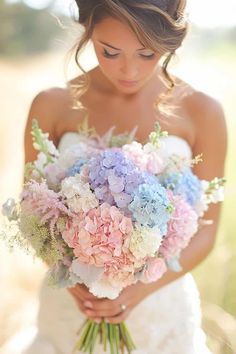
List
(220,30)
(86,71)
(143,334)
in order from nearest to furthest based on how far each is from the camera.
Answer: (143,334) → (86,71) → (220,30)

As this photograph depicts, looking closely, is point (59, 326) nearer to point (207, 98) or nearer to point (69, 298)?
point (69, 298)

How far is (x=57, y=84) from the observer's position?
6.43m

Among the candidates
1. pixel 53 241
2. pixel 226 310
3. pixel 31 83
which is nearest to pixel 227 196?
pixel 226 310

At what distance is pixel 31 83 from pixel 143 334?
7862 mm

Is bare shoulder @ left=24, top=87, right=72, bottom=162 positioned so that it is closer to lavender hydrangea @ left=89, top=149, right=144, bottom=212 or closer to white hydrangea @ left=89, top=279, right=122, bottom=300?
lavender hydrangea @ left=89, top=149, right=144, bottom=212

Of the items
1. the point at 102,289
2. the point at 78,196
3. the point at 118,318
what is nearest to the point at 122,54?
the point at 78,196

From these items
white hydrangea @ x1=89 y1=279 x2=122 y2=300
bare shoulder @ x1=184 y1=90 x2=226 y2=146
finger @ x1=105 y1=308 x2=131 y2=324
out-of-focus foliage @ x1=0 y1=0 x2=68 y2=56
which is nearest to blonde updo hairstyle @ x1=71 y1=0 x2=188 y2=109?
bare shoulder @ x1=184 y1=90 x2=226 y2=146

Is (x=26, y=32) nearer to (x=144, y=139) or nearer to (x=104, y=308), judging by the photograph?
(x=144, y=139)

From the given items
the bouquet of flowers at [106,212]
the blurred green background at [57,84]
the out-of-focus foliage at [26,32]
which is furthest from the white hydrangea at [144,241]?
the out-of-focus foliage at [26,32]

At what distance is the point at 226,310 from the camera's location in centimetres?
427

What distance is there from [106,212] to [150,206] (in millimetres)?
139

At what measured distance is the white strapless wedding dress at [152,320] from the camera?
2748 mm

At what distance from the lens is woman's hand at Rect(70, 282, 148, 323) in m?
2.49

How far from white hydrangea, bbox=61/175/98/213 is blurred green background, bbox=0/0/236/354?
68cm
